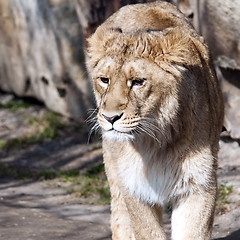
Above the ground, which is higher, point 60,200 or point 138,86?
point 138,86

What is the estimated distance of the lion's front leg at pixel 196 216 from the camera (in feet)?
11.9

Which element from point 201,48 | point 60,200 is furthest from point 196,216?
point 60,200

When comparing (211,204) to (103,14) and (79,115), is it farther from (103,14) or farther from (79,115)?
(79,115)

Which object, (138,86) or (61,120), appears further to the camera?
(61,120)

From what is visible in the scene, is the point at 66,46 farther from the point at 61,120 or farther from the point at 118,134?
the point at 118,134

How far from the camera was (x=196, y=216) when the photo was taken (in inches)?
142

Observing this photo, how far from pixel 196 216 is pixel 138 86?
35.0 inches

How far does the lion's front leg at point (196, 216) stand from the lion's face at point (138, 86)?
466 mm

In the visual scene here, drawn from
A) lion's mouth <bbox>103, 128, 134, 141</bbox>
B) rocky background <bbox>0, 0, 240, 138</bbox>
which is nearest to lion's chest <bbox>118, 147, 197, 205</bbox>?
lion's mouth <bbox>103, 128, 134, 141</bbox>

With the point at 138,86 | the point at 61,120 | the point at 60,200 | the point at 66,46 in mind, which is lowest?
the point at 61,120

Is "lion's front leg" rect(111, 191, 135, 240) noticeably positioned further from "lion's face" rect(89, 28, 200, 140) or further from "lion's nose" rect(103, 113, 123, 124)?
"lion's nose" rect(103, 113, 123, 124)

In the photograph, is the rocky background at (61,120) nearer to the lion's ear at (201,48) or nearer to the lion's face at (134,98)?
the lion's ear at (201,48)

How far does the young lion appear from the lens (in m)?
3.37

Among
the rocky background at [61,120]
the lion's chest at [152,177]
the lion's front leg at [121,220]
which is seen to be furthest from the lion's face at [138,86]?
the rocky background at [61,120]
